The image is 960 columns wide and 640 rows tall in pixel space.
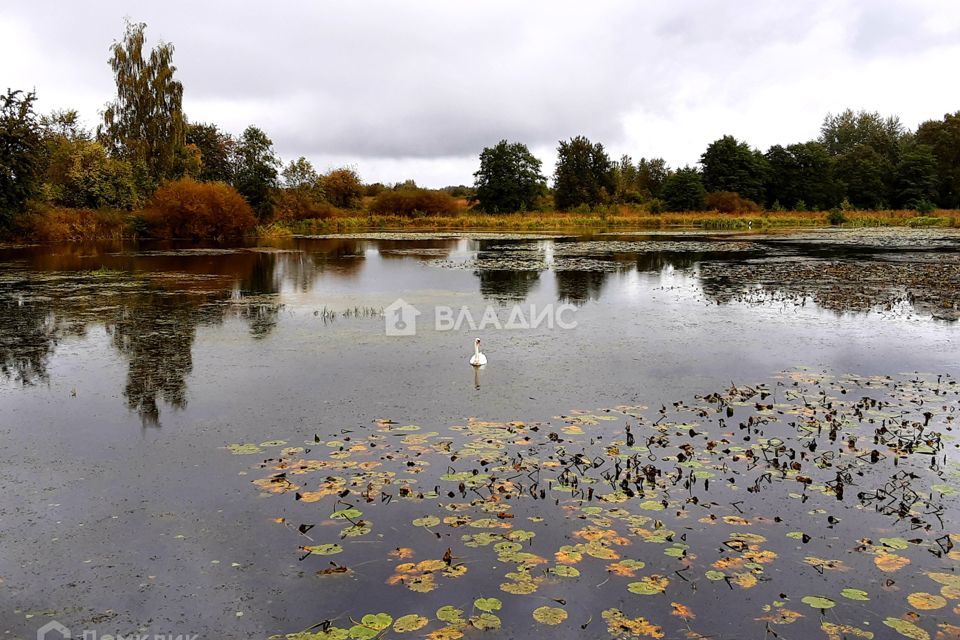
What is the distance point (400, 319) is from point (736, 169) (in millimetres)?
63262

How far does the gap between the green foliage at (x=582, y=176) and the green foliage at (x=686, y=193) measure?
8492 millimetres

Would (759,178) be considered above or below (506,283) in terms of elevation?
above

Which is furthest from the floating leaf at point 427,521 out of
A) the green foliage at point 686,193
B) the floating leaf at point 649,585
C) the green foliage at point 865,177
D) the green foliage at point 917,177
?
the green foliage at point 865,177

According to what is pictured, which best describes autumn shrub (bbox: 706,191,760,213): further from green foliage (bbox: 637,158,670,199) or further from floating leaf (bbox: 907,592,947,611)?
floating leaf (bbox: 907,592,947,611)

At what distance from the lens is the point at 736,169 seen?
223 feet

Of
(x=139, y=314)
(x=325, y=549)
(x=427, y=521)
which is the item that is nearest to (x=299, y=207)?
(x=139, y=314)

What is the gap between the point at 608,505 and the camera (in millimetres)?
4887

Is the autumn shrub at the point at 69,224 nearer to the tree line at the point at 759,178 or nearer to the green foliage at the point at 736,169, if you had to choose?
the tree line at the point at 759,178

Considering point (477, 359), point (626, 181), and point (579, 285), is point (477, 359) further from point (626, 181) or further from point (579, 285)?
point (626, 181)

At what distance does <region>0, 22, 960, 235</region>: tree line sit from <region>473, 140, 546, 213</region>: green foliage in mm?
119

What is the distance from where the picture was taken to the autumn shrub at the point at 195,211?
3875 centimetres

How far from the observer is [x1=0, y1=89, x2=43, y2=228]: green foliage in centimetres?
3136

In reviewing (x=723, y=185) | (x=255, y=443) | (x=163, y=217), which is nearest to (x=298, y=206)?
(x=163, y=217)

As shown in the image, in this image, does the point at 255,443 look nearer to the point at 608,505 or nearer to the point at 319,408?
the point at 319,408
